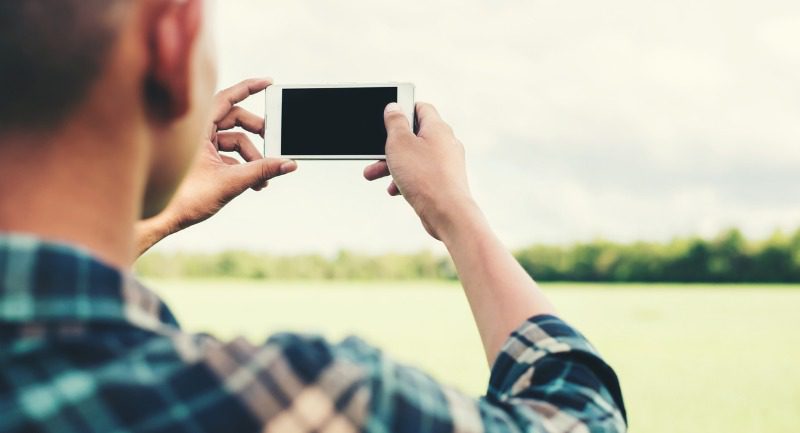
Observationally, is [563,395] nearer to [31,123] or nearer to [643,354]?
[31,123]

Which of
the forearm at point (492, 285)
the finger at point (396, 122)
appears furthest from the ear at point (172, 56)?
the finger at point (396, 122)

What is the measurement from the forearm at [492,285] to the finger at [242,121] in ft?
2.20

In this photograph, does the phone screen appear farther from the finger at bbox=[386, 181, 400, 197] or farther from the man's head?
the man's head

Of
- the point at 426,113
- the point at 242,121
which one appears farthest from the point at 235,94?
the point at 426,113

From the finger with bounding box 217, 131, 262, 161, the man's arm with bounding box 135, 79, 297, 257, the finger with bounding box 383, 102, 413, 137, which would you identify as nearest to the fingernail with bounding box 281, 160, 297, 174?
the man's arm with bounding box 135, 79, 297, 257

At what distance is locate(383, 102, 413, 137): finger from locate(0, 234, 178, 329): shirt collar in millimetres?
522

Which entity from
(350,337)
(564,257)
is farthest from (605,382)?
(564,257)

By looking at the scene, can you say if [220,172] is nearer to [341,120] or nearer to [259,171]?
[259,171]

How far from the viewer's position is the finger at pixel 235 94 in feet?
4.46

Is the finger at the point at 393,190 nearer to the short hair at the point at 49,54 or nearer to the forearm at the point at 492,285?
the forearm at the point at 492,285

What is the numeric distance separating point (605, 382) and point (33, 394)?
0.43 metres

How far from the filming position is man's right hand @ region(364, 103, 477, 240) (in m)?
0.86

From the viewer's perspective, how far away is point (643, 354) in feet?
34.3

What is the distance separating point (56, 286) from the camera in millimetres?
477
